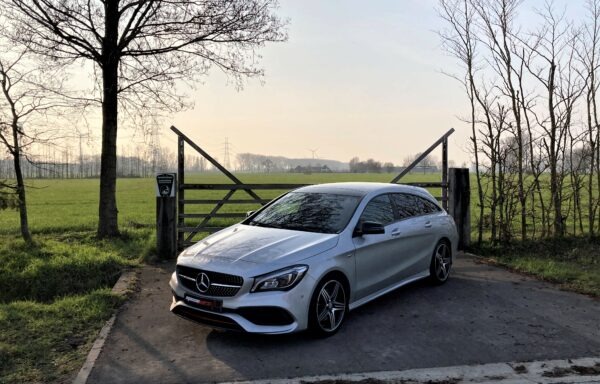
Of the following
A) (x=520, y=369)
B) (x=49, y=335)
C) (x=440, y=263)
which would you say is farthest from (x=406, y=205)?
(x=49, y=335)

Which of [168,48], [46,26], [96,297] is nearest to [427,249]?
[96,297]

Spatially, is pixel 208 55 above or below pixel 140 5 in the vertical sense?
below

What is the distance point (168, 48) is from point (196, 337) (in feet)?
26.6

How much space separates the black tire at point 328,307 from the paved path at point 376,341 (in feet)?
0.41

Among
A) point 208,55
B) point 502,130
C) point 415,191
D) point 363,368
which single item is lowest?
point 363,368

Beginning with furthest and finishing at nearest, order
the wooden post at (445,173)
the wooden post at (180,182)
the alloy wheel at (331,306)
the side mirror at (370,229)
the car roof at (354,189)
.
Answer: the wooden post at (445,173) < the wooden post at (180,182) < the car roof at (354,189) < the side mirror at (370,229) < the alloy wheel at (331,306)

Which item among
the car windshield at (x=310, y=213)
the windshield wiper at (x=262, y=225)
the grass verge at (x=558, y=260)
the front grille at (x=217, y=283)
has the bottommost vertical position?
the grass verge at (x=558, y=260)

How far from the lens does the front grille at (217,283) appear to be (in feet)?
16.1

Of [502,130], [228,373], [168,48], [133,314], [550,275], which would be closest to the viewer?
[228,373]

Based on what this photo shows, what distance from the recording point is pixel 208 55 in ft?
38.9

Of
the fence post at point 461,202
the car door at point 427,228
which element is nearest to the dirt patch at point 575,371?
the car door at point 427,228

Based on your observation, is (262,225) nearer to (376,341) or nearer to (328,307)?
(328,307)

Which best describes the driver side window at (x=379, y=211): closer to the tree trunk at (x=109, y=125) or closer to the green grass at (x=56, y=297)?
the green grass at (x=56, y=297)

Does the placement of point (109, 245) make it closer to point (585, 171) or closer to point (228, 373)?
point (228, 373)
